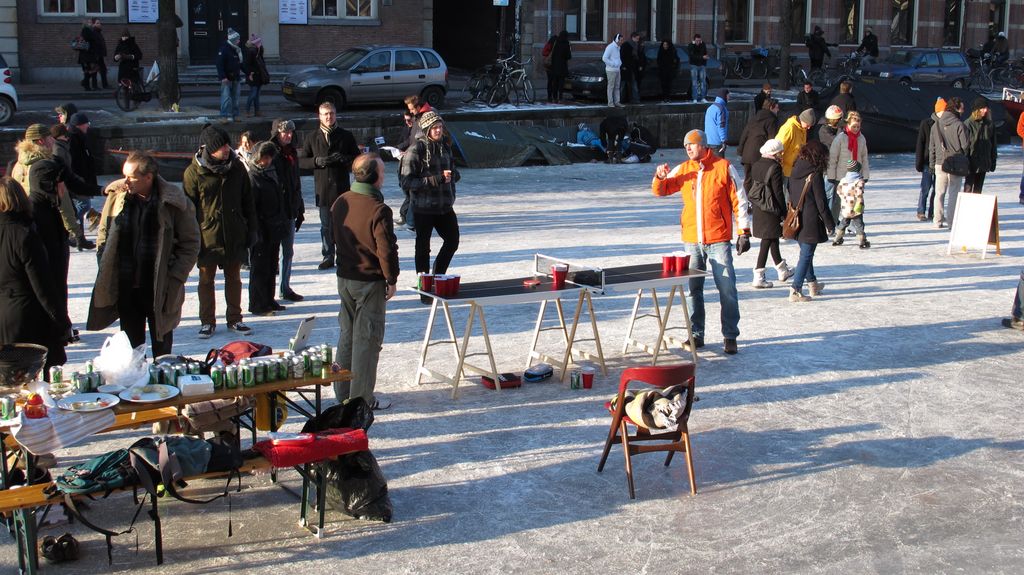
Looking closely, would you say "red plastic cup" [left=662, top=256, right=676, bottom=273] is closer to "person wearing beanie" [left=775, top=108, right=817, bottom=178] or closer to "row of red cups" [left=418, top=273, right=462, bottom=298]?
"row of red cups" [left=418, top=273, right=462, bottom=298]

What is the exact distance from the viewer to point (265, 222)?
964cm

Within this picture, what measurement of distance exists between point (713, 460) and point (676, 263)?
2012 millimetres

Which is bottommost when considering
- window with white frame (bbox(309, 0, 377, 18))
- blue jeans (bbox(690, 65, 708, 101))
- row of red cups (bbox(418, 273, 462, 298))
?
row of red cups (bbox(418, 273, 462, 298))

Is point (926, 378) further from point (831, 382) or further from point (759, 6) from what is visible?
point (759, 6)

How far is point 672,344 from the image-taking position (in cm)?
914

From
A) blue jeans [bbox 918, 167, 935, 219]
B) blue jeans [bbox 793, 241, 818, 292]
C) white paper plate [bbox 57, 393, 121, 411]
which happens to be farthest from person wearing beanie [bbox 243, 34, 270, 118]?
white paper plate [bbox 57, 393, 121, 411]

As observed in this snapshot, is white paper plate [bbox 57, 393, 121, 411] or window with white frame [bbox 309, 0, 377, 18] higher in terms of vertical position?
window with white frame [bbox 309, 0, 377, 18]

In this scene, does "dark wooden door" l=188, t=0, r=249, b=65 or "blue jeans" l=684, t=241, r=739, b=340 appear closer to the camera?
"blue jeans" l=684, t=241, r=739, b=340

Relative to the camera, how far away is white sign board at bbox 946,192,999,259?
42.3ft

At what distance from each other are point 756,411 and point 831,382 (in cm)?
98

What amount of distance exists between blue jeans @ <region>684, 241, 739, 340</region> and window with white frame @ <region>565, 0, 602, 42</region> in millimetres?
25604

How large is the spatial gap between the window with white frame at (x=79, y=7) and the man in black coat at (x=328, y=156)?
18249 mm

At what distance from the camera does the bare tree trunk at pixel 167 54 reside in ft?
67.5

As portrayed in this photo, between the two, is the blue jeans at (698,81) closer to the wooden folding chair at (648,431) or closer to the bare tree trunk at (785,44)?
the bare tree trunk at (785,44)
